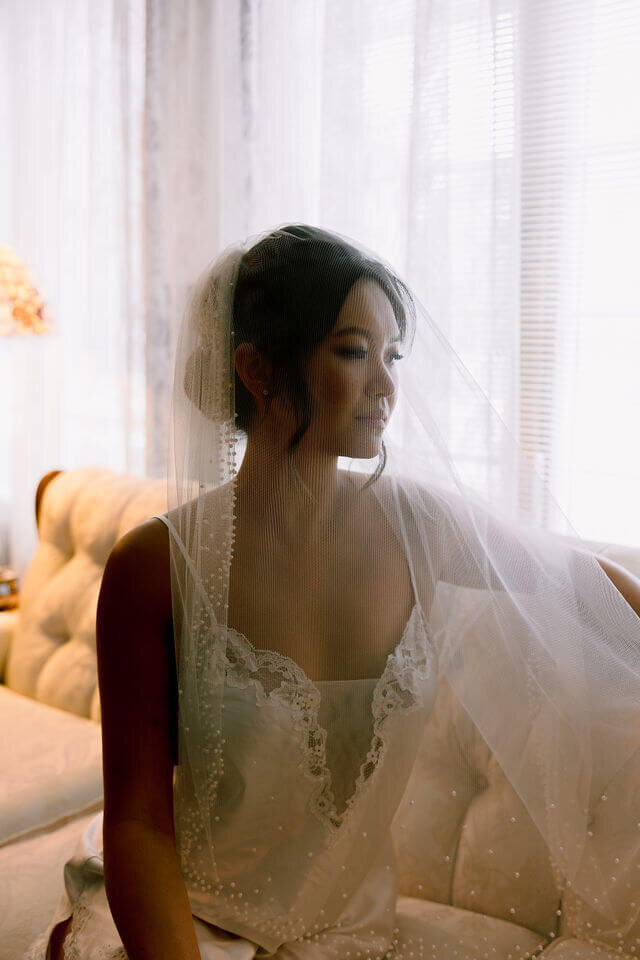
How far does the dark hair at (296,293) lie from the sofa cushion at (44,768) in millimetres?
1016

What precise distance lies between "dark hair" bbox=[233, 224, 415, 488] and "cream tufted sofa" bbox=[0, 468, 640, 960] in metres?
0.45

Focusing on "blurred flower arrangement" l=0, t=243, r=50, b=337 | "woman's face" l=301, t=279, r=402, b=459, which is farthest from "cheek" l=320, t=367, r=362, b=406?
"blurred flower arrangement" l=0, t=243, r=50, b=337

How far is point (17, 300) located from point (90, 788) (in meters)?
1.51

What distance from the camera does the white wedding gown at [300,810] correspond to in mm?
1019

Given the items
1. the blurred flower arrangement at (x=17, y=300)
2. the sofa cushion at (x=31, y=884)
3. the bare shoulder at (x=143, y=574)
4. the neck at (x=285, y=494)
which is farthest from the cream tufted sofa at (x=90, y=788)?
the blurred flower arrangement at (x=17, y=300)

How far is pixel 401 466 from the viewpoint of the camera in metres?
1.11

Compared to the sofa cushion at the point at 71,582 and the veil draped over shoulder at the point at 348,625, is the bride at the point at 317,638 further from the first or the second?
the sofa cushion at the point at 71,582

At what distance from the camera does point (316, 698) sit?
1.03m

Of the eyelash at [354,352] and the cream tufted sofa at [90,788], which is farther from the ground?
the eyelash at [354,352]

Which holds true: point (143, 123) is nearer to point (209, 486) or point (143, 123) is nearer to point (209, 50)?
point (209, 50)

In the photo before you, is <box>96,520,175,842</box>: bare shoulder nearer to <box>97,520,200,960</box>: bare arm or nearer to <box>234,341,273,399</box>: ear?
<box>97,520,200,960</box>: bare arm

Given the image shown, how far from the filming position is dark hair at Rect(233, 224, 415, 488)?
0.99 metres

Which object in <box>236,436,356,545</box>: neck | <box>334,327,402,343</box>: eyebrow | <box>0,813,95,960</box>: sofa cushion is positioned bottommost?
<box>0,813,95,960</box>: sofa cushion

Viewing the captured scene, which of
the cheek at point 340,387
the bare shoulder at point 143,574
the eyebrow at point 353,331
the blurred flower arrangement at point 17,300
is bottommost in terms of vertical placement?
the bare shoulder at point 143,574
